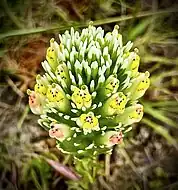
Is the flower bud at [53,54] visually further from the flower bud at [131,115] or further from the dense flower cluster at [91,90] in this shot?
the flower bud at [131,115]

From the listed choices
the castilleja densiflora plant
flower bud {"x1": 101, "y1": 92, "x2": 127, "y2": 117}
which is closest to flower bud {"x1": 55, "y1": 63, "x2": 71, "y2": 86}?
the castilleja densiflora plant

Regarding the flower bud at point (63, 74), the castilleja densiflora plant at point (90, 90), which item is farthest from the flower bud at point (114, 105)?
the flower bud at point (63, 74)

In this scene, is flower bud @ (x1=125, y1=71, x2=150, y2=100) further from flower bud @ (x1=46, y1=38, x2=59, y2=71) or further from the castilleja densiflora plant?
flower bud @ (x1=46, y1=38, x2=59, y2=71)

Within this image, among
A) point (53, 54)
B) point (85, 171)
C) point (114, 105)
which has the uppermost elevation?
point (53, 54)

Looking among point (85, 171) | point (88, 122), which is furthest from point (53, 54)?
point (85, 171)

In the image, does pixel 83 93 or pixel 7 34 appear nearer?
pixel 83 93

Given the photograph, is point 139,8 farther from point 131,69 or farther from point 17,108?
→ point 17,108

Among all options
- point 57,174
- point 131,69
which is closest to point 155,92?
point 131,69

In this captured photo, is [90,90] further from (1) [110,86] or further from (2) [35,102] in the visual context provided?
(2) [35,102]
